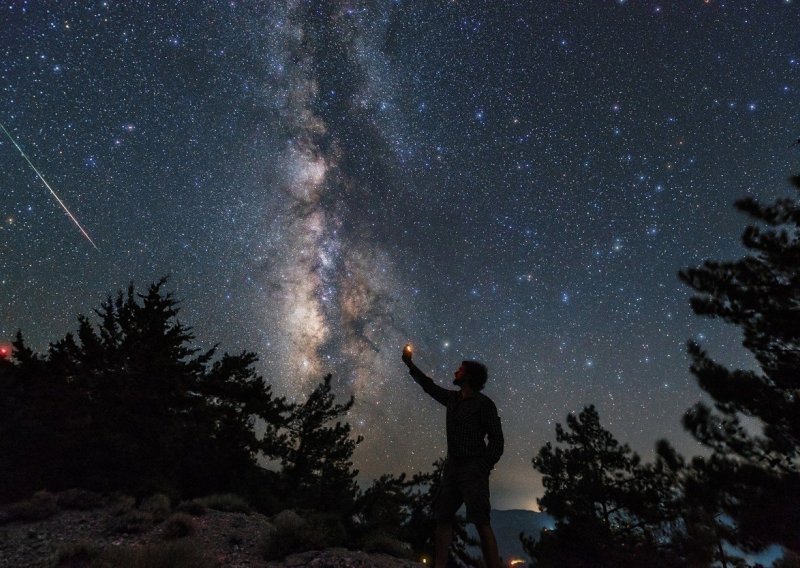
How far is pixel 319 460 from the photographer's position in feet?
67.7

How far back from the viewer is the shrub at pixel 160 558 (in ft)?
17.5

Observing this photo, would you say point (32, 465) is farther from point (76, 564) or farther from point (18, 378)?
point (76, 564)

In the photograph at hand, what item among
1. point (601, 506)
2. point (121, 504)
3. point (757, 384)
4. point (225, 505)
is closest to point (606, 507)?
point (601, 506)

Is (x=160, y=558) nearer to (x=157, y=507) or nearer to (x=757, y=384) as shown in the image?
(x=157, y=507)

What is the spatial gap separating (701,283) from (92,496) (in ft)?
55.5

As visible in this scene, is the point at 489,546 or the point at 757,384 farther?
the point at 757,384

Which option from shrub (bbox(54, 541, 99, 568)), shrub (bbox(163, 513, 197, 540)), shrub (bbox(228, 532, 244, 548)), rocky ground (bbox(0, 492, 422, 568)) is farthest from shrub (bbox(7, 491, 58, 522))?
shrub (bbox(228, 532, 244, 548))

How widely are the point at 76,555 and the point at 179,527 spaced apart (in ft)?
7.11

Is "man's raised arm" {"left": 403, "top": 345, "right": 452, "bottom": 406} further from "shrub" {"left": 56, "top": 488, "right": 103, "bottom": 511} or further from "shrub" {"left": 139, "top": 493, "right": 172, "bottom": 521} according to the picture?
"shrub" {"left": 56, "top": 488, "right": 103, "bottom": 511}

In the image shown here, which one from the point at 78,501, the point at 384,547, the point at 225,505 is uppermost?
the point at 225,505

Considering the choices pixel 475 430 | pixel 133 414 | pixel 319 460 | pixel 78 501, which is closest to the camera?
pixel 475 430

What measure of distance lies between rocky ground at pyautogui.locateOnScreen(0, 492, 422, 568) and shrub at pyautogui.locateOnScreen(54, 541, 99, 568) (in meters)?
0.01

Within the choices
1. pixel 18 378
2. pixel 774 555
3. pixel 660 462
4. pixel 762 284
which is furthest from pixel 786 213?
pixel 18 378

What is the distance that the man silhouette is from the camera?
3.88 metres
